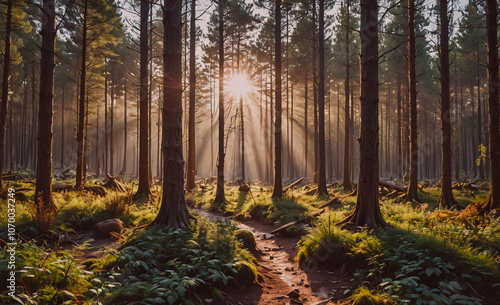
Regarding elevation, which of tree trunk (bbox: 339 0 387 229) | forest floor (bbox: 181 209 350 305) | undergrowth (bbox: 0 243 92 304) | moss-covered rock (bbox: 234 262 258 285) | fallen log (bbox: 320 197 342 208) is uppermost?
tree trunk (bbox: 339 0 387 229)

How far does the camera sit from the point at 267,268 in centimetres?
547

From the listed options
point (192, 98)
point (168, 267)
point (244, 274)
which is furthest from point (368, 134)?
point (192, 98)

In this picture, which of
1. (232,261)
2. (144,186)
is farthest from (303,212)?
(144,186)

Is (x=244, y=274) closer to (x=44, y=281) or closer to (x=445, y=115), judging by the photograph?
(x=44, y=281)

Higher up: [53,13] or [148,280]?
[53,13]

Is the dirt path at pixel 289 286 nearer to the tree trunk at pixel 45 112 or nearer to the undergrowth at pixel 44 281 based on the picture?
the undergrowth at pixel 44 281

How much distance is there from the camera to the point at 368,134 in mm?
6230

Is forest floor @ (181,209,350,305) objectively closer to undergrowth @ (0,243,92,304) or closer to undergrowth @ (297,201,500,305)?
undergrowth @ (297,201,500,305)

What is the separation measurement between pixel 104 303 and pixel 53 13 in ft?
27.4

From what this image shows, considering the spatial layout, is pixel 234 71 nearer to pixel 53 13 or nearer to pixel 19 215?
pixel 53 13

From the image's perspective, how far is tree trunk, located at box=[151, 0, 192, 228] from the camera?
6125mm

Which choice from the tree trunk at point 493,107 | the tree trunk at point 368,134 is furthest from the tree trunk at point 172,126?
the tree trunk at point 493,107

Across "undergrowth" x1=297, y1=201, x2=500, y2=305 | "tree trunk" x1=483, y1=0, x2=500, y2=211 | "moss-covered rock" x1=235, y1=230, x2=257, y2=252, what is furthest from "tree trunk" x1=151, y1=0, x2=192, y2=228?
"tree trunk" x1=483, y1=0, x2=500, y2=211

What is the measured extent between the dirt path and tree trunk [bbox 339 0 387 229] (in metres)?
1.75
